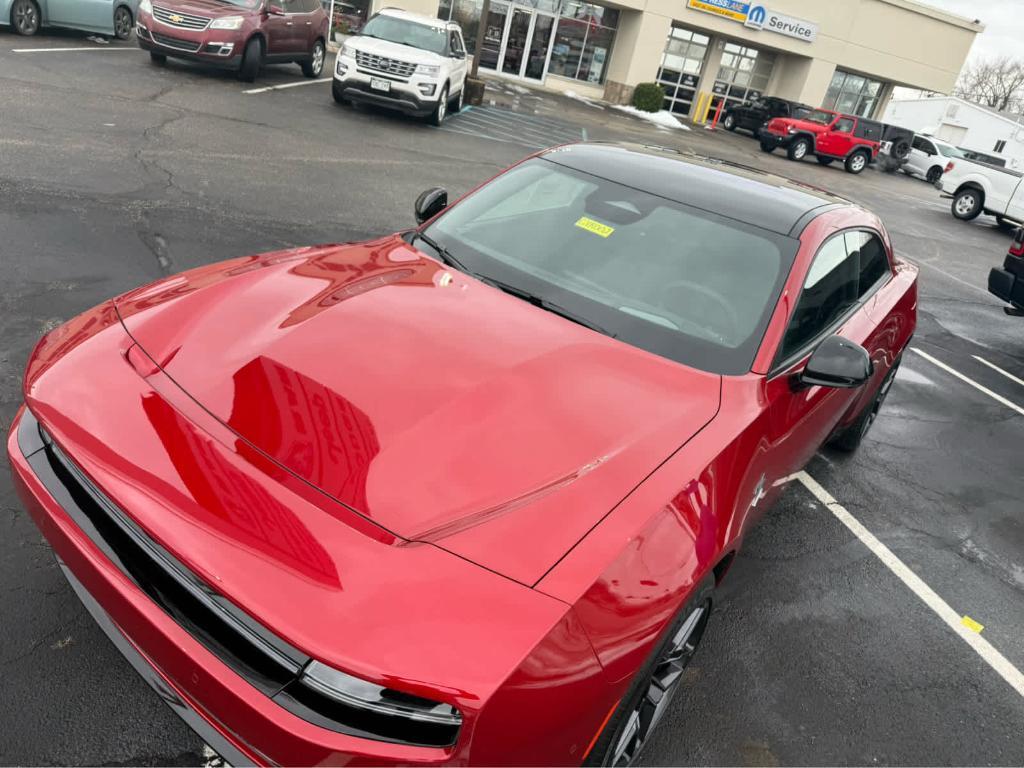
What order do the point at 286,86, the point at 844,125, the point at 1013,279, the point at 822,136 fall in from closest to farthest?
the point at 1013,279
the point at 286,86
the point at 822,136
the point at 844,125

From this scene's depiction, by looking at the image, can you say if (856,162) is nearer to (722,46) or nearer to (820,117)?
(820,117)

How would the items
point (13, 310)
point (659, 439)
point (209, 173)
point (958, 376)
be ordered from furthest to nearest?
point (209, 173), point (958, 376), point (13, 310), point (659, 439)

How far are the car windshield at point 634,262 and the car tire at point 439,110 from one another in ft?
35.0

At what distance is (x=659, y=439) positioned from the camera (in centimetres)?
225

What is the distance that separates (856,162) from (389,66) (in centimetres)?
2055

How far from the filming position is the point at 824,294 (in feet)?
10.8

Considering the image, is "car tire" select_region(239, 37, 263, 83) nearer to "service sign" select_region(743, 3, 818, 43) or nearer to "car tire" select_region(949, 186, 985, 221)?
"car tire" select_region(949, 186, 985, 221)

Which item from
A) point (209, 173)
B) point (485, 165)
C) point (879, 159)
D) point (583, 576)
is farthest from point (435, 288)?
point (879, 159)

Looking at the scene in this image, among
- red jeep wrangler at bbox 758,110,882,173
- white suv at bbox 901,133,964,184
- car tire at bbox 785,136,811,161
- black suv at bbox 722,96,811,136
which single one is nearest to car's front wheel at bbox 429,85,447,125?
red jeep wrangler at bbox 758,110,882,173

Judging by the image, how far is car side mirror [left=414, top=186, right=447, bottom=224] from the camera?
3.79 meters

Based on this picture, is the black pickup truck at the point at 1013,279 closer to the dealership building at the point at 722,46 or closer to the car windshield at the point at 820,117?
the car windshield at the point at 820,117

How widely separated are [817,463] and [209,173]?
21.8ft

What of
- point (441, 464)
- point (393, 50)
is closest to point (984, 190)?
point (393, 50)

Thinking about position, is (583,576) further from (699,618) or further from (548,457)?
(699,618)
